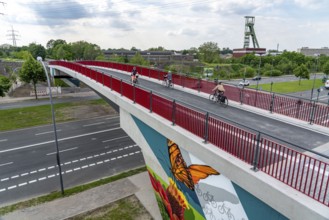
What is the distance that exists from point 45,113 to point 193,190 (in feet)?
96.0

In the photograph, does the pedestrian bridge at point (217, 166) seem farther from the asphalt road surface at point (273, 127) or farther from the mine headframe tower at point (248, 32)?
the mine headframe tower at point (248, 32)

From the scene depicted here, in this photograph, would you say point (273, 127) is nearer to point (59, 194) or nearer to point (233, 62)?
point (59, 194)

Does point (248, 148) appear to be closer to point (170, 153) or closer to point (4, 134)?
point (170, 153)

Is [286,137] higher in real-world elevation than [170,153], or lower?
higher

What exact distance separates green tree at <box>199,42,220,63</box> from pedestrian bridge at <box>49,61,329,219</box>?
87.5 meters

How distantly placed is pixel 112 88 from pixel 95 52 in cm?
7763

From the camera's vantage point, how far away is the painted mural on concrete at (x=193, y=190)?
637cm

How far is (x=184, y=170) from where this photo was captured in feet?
29.0

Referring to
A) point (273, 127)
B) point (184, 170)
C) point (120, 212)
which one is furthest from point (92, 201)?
point (273, 127)

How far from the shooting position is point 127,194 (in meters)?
14.8

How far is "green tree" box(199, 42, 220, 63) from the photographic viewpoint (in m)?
96.2

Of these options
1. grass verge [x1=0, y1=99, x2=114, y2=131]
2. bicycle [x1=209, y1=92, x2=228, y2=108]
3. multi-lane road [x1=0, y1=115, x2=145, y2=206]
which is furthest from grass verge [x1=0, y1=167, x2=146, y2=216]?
grass verge [x1=0, y1=99, x2=114, y2=131]

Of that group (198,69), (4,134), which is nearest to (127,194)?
(4,134)

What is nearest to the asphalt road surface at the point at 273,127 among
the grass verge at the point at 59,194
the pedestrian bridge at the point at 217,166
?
the pedestrian bridge at the point at 217,166
